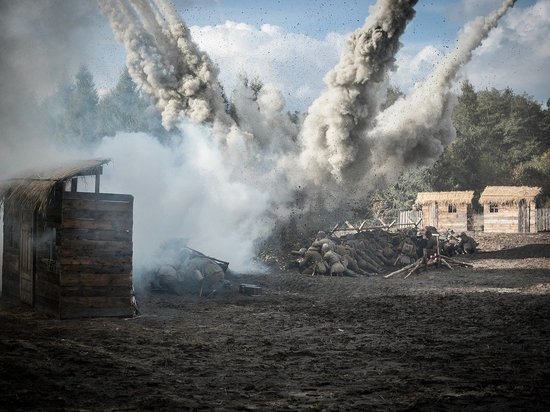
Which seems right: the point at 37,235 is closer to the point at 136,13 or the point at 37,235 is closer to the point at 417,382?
the point at 417,382

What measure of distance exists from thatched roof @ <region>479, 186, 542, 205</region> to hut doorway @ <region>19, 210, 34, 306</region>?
40251mm

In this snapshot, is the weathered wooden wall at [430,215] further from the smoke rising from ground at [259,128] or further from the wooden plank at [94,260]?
the wooden plank at [94,260]

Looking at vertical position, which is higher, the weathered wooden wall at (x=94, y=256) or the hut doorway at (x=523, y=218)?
the hut doorway at (x=523, y=218)

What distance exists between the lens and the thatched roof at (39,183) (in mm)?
13117

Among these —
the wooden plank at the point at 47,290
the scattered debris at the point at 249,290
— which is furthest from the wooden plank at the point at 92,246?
the scattered debris at the point at 249,290

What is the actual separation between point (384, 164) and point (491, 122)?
45.3 metres

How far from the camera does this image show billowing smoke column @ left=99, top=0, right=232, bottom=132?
95.7 feet

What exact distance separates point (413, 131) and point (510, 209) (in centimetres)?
2144

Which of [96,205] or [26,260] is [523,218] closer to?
[96,205]

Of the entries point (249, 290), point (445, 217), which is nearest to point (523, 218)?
point (445, 217)

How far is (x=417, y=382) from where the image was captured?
8.10m

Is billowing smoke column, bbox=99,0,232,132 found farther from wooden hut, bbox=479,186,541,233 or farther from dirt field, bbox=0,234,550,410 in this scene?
wooden hut, bbox=479,186,541,233

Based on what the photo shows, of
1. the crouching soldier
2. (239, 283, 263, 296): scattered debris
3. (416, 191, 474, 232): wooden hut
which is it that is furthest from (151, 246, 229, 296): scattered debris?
(416, 191, 474, 232): wooden hut

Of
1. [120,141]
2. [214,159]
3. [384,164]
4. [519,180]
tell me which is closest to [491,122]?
[519,180]
